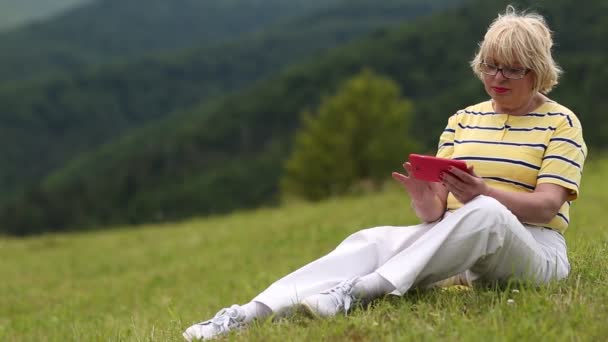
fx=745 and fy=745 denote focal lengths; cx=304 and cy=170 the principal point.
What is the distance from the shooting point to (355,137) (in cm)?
3791

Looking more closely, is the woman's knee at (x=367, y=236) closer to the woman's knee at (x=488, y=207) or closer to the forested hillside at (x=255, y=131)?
the woman's knee at (x=488, y=207)

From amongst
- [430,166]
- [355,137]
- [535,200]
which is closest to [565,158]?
[535,200]

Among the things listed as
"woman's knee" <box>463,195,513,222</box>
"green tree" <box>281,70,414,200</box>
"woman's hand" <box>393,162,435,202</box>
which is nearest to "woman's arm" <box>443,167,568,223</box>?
"woman's knee" <box>463,195,513,222</box>

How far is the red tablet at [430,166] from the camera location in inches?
157

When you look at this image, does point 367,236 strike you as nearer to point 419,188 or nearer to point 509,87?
point 419,188

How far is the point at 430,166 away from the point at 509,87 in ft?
2.38

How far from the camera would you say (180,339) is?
4188 mm

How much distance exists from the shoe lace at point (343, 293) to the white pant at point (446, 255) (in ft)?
0.32

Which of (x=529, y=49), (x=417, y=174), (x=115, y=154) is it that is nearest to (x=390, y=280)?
(x=417, y=174)

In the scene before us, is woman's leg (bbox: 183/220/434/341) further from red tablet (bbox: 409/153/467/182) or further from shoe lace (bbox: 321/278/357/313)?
red tablet (bbox: 409/153/467/182)

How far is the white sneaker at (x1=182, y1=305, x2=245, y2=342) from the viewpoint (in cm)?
407

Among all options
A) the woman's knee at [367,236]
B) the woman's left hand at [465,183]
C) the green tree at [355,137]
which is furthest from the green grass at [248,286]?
the green tree at [355,137]

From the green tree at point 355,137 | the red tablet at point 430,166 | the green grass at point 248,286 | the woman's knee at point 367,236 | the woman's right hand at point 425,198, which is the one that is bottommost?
the green tree at point 355,137

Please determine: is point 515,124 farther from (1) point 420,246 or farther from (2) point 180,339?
(2) point 180,339
